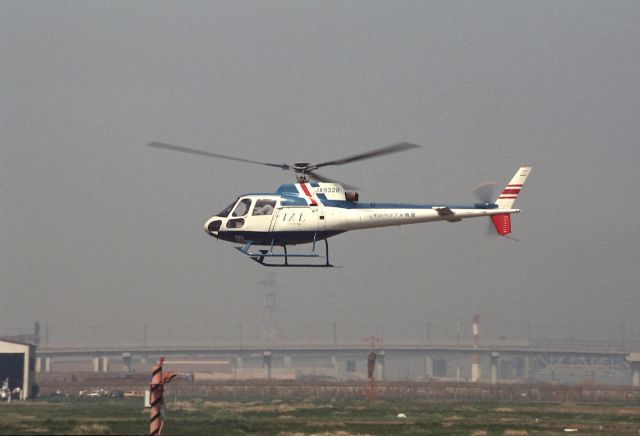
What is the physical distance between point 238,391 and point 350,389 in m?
26.9

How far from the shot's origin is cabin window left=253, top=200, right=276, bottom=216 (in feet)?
170

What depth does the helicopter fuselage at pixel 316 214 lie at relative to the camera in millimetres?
50625

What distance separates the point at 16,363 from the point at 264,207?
233ft

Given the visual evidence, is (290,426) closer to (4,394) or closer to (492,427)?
(492,427)

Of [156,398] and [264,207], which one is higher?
[264,207]

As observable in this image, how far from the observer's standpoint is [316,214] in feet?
167

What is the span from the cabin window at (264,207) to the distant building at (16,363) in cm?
6667

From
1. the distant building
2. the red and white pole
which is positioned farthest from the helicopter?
the distant building

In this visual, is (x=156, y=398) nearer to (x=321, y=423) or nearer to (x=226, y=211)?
(x=226, y=211)

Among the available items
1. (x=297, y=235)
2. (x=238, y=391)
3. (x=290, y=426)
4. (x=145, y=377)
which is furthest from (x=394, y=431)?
(x=145, y=377)

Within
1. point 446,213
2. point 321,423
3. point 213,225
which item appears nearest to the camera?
point 446,213

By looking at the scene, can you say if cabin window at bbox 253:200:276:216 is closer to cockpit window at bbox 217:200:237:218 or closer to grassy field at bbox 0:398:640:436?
cockpit window at bbox 217:200:237:218

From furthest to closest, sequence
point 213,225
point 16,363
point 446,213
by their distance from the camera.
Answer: point 16,363, point 213,225, point 446,213

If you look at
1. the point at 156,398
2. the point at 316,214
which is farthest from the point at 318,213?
the point at 156,398
